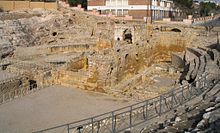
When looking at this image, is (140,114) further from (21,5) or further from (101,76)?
(21,5)

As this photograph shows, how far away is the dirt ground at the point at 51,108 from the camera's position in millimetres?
13285

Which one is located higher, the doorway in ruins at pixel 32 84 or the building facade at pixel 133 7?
the building facade at pixel 133 7

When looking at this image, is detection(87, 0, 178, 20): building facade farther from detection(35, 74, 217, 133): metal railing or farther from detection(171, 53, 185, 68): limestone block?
detection(35, 74, 217, 133): metal railing

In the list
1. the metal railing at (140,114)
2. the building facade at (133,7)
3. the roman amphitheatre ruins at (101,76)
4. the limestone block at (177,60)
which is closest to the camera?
the metal railing at (140,114)

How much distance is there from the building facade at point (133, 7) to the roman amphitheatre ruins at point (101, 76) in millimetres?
7053

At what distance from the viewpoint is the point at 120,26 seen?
1393 inches

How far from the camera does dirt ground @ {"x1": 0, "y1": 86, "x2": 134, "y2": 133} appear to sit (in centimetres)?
1329

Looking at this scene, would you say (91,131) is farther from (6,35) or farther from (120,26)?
(120,26)

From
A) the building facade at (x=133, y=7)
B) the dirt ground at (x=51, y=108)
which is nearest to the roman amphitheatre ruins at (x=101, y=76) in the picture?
the dirt ground at (x=51, y=108)

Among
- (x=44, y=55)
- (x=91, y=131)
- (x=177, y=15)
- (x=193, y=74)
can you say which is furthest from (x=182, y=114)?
(x=177, y=15)

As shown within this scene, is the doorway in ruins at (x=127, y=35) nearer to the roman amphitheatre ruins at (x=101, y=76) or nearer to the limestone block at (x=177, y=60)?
the roman amphitheatre ruins at (x=101, y=76)

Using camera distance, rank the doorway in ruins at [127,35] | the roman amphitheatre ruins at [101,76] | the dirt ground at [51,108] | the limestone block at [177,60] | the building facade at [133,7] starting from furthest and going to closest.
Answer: the building facade at [133,7]
the doorway in ruins at [127,35]
the limestone block at [177,60]
the dirt ground at [51,108]
the roman amphitheatre ruins at [101,76]

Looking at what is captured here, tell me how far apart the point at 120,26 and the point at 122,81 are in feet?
52.8

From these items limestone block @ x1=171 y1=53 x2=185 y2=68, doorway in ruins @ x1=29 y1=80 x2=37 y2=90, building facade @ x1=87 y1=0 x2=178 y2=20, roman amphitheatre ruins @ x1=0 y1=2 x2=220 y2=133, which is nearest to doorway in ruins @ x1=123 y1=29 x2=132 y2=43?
roman amphitheatre ruins @ x1=0 y1=2 x2=220 y2=133
